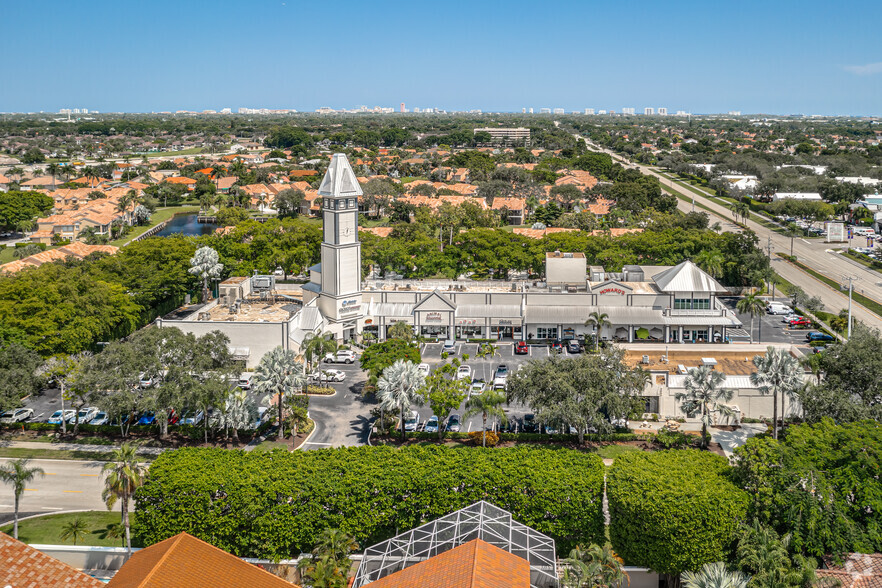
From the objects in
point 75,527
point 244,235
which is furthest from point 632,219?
point 75,527

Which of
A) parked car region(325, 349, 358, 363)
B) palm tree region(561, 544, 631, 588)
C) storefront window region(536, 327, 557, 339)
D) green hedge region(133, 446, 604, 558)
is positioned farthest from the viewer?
storefront window region(536, 327, 557, 339)

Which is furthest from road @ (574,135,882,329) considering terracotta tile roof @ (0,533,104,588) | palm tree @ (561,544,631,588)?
terracotta tile roof @ (0,533,104,588)

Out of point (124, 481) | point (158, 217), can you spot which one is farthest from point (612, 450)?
point (158, 217)

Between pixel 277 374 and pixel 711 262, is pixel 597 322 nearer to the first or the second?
pixel 711 262

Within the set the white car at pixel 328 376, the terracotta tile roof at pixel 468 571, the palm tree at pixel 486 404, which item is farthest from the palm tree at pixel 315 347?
the terracotta tile roof at pixel 468 571

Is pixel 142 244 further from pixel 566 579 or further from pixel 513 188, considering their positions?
pixel 513 188

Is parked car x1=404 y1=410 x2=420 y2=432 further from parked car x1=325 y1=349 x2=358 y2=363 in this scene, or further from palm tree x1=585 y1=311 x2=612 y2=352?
palm tree x1=585 y1=311 x2=612 y2=352
